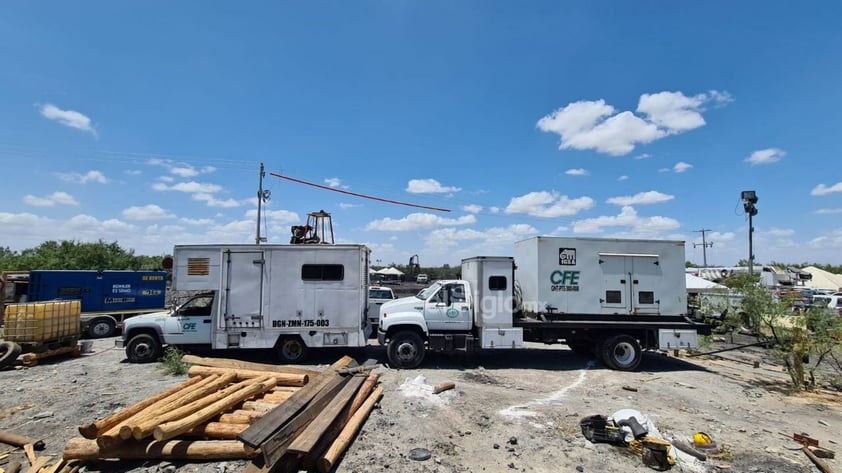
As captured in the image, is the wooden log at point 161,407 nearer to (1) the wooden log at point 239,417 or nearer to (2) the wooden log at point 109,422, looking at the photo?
(2) the wooden log at point 109,422

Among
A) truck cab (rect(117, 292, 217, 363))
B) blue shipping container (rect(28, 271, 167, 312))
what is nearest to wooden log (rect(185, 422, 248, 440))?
truck cab (rect(117, 292, 217, 363))

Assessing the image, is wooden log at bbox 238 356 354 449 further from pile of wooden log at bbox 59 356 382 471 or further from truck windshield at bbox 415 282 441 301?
truck windshield at bbox 415 282 441 301

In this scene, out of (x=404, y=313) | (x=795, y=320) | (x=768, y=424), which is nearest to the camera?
(x=768, y=424)

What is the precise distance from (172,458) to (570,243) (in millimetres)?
8967

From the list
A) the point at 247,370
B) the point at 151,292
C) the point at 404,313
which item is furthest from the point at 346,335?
the point at 151,292

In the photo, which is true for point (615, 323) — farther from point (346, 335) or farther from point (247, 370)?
point (247, 370)

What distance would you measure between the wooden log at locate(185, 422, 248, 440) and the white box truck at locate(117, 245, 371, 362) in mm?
4507

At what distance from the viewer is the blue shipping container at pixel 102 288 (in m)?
14.3

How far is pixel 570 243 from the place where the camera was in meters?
9.80

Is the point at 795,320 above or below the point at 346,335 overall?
above

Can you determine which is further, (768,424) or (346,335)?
(346,335)

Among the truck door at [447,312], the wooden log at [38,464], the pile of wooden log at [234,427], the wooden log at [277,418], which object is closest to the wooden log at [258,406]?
the pile of wooden log at [234,427]

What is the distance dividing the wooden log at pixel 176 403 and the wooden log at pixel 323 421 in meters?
1.76

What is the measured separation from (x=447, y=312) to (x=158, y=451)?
250 inches
